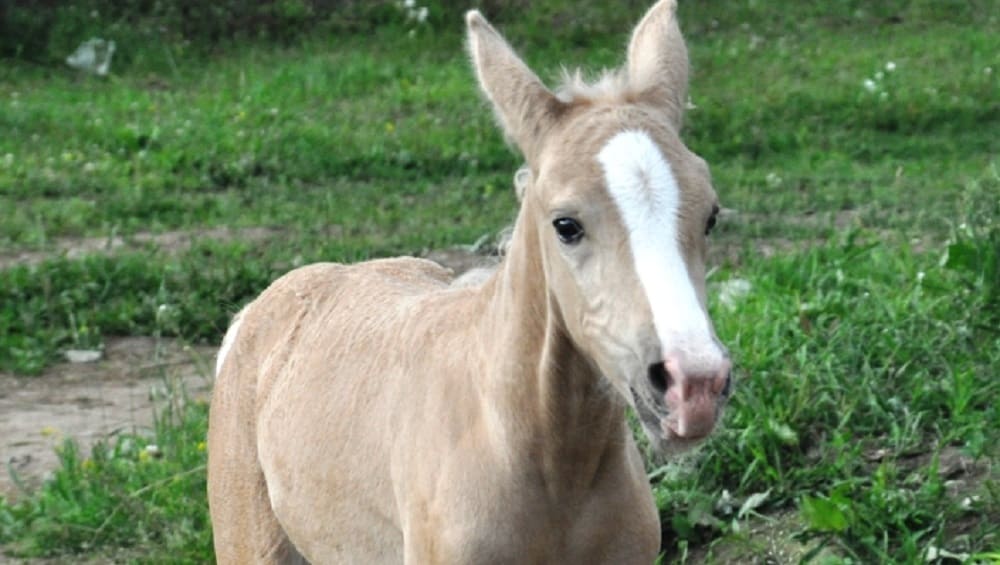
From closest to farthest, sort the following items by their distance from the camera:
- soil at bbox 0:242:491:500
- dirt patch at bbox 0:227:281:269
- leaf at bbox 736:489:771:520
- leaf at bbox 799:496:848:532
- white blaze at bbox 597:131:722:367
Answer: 1. white blaze at bbox 597:131:722:367
2. leaf at bbox 799:496:848:532
3. leaf at bbox 736:489:771:520
4. soil at bbox 0:242:491:500
5. dirt patch at bbox 0:227:281:269

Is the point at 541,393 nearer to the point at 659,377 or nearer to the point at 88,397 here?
the point at 659,377

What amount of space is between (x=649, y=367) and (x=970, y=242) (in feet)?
10.2

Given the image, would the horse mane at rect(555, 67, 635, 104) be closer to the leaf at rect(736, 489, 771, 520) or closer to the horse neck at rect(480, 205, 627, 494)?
the horse neck at rect(480, 205, 627, 494)

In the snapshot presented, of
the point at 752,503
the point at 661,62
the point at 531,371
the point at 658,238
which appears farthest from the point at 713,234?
the point at 658,238

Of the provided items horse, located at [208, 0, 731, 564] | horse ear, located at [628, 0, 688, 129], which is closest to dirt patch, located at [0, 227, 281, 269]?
horse, located at [208, 0, 731, 564]

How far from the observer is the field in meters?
5.55

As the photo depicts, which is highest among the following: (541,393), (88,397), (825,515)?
(541,393)

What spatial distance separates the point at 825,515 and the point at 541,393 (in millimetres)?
1520

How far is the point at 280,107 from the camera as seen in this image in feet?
38.5

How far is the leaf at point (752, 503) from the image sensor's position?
5441 millimetres

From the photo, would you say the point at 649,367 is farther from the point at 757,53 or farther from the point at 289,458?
the point at 757,53

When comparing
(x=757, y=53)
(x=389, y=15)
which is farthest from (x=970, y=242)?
(x=389, y=15)

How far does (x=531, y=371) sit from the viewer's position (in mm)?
3914

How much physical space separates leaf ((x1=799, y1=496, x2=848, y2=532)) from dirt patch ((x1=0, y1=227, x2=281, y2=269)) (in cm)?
475
